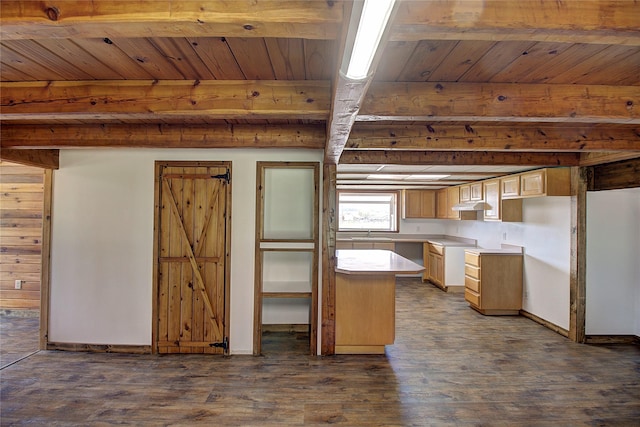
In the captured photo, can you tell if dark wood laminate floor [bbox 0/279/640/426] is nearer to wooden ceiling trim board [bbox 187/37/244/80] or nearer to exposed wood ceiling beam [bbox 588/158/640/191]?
exposed wood ceiling beam [bbox 588/158/640/191]

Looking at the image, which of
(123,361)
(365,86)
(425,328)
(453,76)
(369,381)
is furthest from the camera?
(425,328)

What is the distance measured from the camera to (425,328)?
4.14 meters

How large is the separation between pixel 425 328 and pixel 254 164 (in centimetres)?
308

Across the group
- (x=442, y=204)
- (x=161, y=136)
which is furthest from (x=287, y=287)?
(x=442, y=204)

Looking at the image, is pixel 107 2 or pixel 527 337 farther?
pixel 527 337

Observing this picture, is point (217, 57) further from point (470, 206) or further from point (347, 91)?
point (470, 206)

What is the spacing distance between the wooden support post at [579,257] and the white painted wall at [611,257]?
3.1 inches


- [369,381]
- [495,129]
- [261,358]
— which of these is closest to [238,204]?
[261,358]

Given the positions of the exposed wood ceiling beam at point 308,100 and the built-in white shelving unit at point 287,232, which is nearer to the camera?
the exposed wood ceiling beam at point 308,100

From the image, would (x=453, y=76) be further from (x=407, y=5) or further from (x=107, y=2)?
(x=107, y=2)

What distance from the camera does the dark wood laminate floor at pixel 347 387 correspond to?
7.54 feet

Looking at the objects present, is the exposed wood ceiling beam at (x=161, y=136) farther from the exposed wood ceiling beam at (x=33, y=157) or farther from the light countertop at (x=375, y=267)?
the light countertop at (x=375, y=267)

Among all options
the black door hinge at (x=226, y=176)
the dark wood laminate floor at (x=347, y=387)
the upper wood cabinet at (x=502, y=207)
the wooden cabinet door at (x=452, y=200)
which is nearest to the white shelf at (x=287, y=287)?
the dark wood laminate floor at (x=347, y=387)

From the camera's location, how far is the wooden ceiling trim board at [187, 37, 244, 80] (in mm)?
1483
